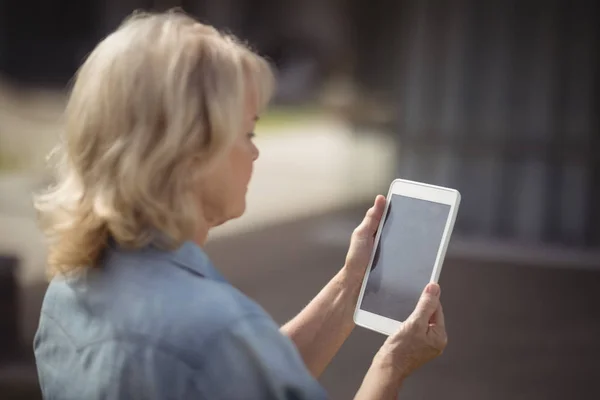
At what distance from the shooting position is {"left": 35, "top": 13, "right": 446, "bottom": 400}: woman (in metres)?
1.18

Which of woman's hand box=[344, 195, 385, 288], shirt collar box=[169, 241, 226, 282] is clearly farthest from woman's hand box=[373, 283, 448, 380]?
shirt collar box=[169, 241, 226, 282]

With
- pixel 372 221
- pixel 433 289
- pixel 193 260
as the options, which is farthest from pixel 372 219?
pixel 193 260

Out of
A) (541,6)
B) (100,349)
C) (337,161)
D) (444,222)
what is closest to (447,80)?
(541,6)

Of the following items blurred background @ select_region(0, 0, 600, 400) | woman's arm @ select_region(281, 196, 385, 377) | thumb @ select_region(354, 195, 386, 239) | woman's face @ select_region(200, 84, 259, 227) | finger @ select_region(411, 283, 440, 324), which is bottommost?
blurred background @ select_region(0, 0, 600, 400)

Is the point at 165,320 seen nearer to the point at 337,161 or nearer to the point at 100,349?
the point at 100,349

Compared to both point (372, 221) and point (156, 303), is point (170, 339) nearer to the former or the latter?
point (156, 303)

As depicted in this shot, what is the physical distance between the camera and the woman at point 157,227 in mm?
1182

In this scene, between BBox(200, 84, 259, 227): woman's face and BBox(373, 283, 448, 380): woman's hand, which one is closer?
BBox(200, 84, 259, 227): woman's face

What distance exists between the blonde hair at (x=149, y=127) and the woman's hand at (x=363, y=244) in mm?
462

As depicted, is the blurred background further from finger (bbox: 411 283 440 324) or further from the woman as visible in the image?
the woman

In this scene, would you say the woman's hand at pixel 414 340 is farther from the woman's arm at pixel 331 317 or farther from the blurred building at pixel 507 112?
the blurred building at pixel 507 112

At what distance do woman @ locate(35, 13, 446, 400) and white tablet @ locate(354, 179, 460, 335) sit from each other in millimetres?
210

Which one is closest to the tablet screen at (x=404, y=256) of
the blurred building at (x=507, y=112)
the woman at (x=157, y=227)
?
the woman at (x=157, y=227)

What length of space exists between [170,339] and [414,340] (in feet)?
1.52
